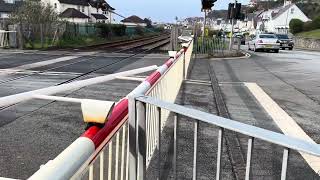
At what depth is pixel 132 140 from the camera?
3.07m

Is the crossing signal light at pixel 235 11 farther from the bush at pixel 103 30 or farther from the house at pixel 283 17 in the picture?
the house at pixel 283 17

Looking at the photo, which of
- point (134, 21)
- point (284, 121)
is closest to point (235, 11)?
point (284, 121)

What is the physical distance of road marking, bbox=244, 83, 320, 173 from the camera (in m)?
5.48

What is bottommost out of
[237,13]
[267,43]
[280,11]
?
[267,43]

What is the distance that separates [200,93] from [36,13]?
24.4 m

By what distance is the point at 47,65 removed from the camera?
1762 centimetres

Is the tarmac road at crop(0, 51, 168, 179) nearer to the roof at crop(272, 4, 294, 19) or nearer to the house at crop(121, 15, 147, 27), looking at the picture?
the roof at crop(272, 4, 294, 19)

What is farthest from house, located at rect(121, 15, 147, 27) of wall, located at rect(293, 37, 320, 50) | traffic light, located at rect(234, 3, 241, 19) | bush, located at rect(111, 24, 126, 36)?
traffic light, located at rect(234, 3, 241, 19)

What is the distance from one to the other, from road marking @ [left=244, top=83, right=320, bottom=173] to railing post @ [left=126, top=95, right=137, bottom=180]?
8.38 feet

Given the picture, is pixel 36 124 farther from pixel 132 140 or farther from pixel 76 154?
pixel 76 154

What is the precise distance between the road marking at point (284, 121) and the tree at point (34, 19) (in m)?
22.6

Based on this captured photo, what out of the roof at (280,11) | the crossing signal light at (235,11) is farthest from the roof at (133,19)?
the crossing signal light at (235,11)

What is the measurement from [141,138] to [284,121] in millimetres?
5398

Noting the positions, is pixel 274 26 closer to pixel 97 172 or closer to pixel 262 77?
pixel 262 77
